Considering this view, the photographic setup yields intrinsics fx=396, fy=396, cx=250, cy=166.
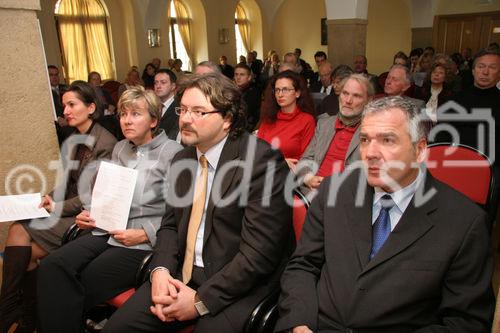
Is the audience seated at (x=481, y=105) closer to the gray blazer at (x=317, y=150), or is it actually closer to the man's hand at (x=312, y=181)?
the gray blazer at (x=317, y=150)

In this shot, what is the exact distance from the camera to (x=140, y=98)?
96.0 inches

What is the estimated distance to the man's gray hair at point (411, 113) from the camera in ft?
5.00

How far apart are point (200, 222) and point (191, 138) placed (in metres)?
0.41

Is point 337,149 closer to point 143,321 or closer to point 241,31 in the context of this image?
point 143,321

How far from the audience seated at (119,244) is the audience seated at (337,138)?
1085 mm

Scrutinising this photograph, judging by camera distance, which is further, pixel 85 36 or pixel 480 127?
pixel 85 36

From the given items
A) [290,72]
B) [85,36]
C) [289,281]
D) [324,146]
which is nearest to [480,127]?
[324,146]

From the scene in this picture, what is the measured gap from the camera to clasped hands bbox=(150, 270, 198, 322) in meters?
1.73

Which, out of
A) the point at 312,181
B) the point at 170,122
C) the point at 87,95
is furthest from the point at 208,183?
the point at 170,122

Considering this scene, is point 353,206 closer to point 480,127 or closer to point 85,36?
point 480,127

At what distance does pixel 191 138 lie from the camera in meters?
1.87

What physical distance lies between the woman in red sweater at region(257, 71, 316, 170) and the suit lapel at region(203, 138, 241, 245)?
150 centimetres

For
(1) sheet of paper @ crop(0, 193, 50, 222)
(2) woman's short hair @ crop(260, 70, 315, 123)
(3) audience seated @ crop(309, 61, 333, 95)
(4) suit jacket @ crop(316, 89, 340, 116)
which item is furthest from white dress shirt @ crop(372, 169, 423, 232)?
(3) audience seated @ crop(309, 61, 333, 95)

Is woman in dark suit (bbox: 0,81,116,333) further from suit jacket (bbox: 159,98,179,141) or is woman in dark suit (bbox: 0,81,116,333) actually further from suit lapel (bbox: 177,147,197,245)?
suit jacket (bbox: 159,98,179,141)
